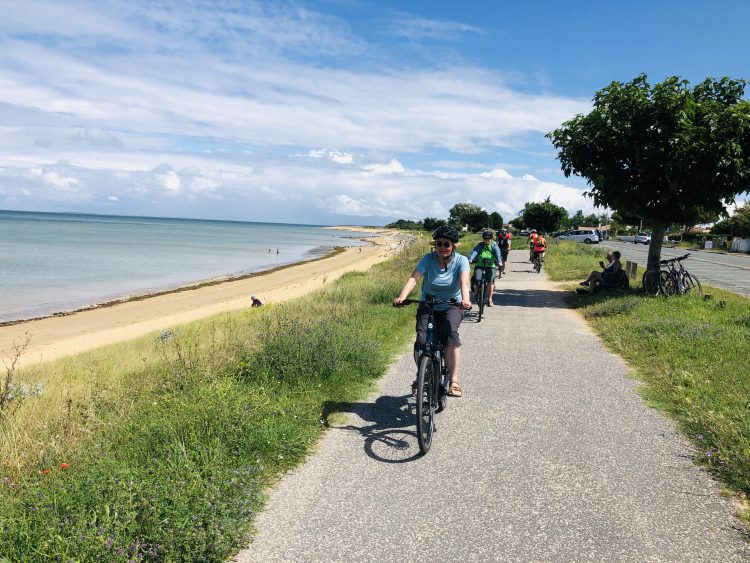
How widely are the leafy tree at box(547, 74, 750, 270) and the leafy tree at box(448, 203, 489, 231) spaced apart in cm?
9175

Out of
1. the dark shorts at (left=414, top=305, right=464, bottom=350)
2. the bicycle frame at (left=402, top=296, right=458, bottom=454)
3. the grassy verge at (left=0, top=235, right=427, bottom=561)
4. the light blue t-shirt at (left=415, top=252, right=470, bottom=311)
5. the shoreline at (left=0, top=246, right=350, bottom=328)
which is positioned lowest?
the shoreline at (left=0, top=246, right=350, bottom=328)

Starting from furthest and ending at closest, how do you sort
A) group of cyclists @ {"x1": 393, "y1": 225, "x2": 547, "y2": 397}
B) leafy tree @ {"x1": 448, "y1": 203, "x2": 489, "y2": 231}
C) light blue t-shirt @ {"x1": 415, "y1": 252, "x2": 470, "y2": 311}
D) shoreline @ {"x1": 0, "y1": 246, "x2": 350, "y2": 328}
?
leafy tree @ {"x1": 448, "y1": 203, "x2": 489, "y2": 231}
shoreline @ {"x1": 0, "y1": 246, "x2": 350, "y2": 328}
light blue t-shirt @ {"x1": 415, "y1": 252, "x2": 470, "y2": 311}
group of cyclists @ {"x1": 393, "y1": 225, "x2": 547, "y2": 397}

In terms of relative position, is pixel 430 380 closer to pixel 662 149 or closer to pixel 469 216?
pixel 662 149

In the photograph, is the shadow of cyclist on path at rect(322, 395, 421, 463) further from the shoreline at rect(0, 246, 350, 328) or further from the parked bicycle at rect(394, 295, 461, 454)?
the shoreline at rect(0, 246, 350, 328)

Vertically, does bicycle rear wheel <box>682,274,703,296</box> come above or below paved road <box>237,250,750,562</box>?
above

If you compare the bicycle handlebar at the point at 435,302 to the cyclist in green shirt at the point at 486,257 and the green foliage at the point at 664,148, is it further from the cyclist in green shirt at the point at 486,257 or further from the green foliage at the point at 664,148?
the green foliage at the point at 664,148

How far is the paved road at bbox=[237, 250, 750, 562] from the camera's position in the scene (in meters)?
3.32

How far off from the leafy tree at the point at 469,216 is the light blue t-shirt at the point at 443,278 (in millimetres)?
101883

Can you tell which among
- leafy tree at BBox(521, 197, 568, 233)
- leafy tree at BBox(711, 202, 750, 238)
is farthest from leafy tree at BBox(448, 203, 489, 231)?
leafy tree at BBox(711, 202, 750, 238)

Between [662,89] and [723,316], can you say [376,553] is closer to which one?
[723,316]

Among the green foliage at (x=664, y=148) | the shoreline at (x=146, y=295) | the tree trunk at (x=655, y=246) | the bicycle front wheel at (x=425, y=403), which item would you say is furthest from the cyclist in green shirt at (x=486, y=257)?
the shoreline at (x=146, y=295)

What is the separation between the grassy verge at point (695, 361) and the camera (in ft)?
15.5

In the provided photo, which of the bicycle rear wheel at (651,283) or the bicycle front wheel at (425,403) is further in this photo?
the bicycle rear wheel at (651,283)

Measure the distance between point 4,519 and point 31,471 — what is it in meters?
1.09
